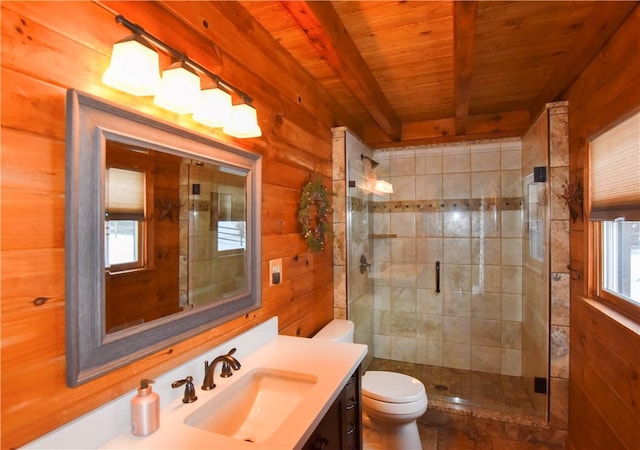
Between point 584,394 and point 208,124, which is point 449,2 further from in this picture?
Result: point 584,394

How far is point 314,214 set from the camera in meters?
2.30

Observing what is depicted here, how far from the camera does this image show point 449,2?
1.61 m

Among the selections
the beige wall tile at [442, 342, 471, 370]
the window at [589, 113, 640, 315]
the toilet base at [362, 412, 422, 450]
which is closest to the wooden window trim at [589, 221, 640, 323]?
the window at [589, 113, 640, 315]

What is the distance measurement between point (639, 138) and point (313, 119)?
1722 millimetres

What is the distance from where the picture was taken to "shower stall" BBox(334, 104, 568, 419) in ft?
9.00

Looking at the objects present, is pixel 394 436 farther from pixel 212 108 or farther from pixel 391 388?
pixel 212 108

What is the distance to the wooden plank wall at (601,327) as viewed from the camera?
1457mm

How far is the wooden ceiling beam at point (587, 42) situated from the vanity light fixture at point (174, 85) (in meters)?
1.63

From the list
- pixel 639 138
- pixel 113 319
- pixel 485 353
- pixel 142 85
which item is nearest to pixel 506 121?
pixel 639 138

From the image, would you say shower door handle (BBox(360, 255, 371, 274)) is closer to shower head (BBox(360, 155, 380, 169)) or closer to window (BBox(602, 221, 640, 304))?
shower head (BBox(360, 155, 380, 169))

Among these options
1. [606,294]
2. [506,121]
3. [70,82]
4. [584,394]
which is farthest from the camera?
[506,121]

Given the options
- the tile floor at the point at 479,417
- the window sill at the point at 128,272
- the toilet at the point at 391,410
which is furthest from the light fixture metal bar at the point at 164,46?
the tile floor at the point at 479,417

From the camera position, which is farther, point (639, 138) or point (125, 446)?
point (639, 138)

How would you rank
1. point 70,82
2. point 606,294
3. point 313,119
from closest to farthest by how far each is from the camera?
1. point 70,82
2. point 606,294
3. point 313,119
